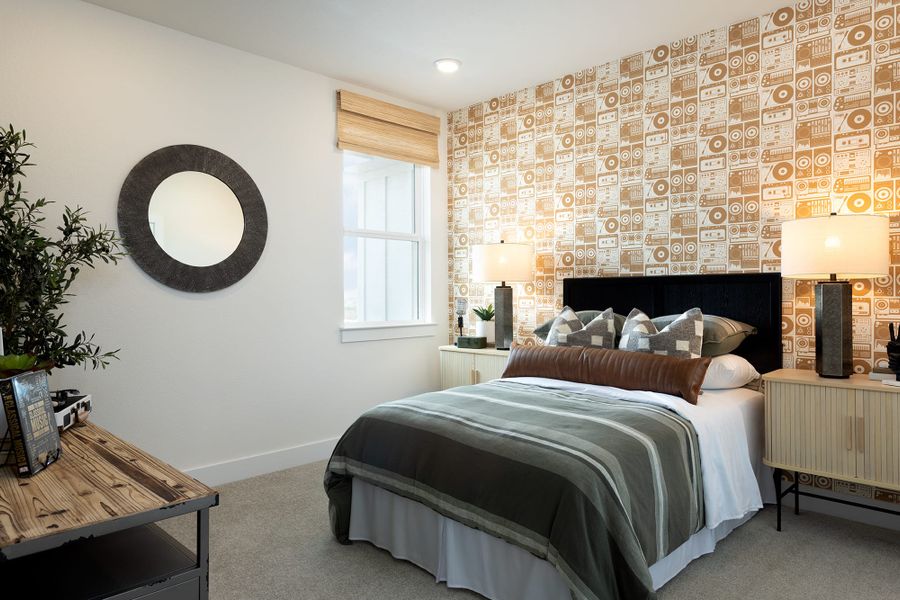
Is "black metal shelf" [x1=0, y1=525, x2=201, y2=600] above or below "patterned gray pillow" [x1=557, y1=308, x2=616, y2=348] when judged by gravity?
below

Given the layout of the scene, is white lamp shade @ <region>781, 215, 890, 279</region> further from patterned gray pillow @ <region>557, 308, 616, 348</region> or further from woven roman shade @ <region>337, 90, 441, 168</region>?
woven roman shade @ <region>337, 90, 441, 168</region>

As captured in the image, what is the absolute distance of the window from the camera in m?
4.22

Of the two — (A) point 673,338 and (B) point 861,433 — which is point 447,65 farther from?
(B) point 861,433

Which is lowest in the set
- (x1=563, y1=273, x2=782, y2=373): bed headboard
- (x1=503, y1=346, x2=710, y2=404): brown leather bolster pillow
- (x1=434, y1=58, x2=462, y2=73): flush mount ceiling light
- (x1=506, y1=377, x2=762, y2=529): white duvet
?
(x1=506, y1=377, x2=762, y2=529): white duvet

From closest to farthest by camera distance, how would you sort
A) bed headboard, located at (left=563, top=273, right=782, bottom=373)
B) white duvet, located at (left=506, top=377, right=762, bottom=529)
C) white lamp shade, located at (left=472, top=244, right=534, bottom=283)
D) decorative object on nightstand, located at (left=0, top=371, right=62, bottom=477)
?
decorative object on nightstand, located at (left=0, top=371, right=62, bottom=477) < white duvet, located at (left=506, top=377, right=762, bottom=529) < bed headboard, located at (left=563, top=273, right=782, bottom=373) < white lamp shade, located at (left=472, top=244, right=534, bottom=283)

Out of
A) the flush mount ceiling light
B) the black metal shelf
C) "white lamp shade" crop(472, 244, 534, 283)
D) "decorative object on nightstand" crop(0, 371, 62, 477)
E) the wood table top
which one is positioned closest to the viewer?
the wood table top

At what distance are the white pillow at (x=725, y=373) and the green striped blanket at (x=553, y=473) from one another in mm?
620

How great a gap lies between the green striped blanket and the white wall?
1.22 meters

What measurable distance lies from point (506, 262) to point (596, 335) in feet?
3.25

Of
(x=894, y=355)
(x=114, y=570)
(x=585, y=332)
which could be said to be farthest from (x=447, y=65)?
(x=114, y=570)

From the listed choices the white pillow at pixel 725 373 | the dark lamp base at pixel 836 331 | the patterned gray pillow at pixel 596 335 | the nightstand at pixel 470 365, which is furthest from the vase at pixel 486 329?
the dark lamp base at pixel 836 331

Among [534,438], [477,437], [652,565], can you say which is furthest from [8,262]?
[652,565]

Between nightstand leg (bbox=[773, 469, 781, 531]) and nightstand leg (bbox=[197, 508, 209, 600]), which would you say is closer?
nightstand leg (bbox=[197, 508, 209, 600])

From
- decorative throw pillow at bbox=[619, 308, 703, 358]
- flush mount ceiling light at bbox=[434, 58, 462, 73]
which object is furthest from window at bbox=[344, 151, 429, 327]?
decorative throw pillow at bbox=[619, 308, 703, 358]
